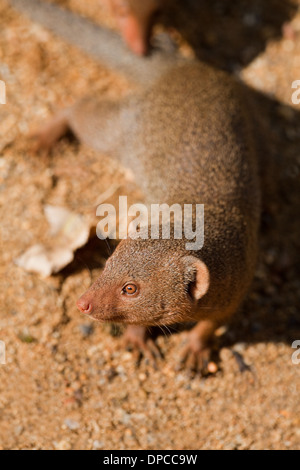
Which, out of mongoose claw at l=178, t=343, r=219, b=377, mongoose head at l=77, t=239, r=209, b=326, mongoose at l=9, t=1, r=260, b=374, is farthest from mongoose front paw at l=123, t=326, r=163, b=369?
mongoose head at l=77, t=239, r=209, b=326

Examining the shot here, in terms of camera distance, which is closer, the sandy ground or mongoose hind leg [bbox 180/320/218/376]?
the sandy ground

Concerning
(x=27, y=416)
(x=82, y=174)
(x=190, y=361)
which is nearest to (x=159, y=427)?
(x=190, y=361)

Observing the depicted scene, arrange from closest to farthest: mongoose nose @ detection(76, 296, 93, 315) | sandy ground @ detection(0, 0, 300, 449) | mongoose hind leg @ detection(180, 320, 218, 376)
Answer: mongoose nose @ detection(76, 296, 93, 315), sandy ground @ detection(0, 0, 300, 449), mongoose hind leg @ detection(180, 320, 218, 376)

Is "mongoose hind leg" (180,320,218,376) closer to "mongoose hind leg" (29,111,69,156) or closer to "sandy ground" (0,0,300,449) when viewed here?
"sandy ground" (0,0,300,449)

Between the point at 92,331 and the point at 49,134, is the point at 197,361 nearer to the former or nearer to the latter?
the point at 92,331

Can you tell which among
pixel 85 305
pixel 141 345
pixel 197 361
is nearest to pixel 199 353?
pixel 197 361

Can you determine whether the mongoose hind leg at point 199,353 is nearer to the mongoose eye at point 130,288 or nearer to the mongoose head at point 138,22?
the mongoose eye at point 130,288

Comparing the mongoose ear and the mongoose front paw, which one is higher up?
the mongoose ear
